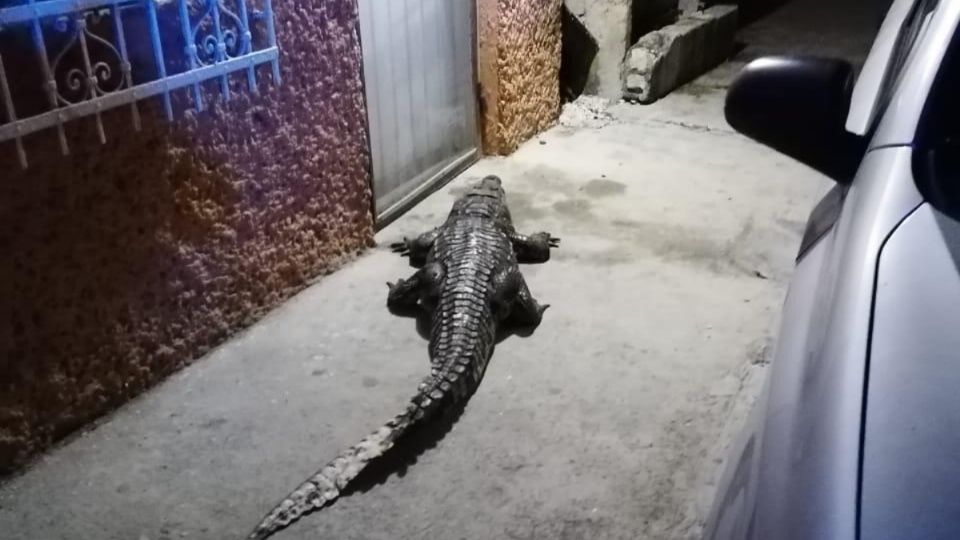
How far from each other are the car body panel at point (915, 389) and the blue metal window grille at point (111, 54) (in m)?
2.29

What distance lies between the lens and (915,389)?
1063mm

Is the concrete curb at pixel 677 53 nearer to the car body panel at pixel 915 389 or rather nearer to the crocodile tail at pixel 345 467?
the crocodile tail at pixel 345 467

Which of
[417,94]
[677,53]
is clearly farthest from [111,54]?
[677,53]

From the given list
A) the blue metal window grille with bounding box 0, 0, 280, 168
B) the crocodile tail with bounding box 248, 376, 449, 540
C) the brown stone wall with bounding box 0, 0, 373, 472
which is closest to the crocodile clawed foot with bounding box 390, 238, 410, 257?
the brown stone wall with bounding box 0, 0, 373, 472

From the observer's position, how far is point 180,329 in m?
3.28

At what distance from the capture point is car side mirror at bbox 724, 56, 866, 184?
1.71m

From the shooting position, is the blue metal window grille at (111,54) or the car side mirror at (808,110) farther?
the blue metal window grille at (111,54)

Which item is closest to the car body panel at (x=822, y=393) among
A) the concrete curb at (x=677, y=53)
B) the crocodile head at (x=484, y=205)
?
the crocodile head at (x=484, y=205)

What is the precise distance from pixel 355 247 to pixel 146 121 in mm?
1448

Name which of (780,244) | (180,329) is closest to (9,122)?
(180,329)

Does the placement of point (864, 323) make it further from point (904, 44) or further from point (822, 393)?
point (904, 44)

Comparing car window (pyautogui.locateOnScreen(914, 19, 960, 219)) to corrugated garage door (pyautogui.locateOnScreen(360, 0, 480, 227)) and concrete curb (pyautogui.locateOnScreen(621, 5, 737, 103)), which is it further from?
concrete curb (pyautogui.locateOnScreen(621, 5, 737, 103))

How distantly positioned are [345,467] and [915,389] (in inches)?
75.8

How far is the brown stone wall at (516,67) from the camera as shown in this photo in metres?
5.21
